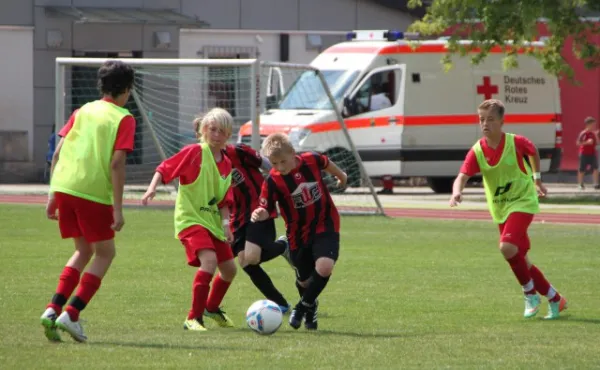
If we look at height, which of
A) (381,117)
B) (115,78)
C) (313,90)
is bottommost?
(381,117)

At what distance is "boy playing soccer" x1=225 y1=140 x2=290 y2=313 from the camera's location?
1056 centimetres

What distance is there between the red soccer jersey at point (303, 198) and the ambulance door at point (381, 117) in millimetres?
18058

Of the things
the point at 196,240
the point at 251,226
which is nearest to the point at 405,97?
the point at 251,226

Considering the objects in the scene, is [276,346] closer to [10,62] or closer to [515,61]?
[515,61]

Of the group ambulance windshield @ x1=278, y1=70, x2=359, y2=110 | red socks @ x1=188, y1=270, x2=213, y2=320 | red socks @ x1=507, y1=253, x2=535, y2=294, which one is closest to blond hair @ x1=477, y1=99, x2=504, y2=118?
red socks @ x1=507, y1=253, x2=535, y2=294

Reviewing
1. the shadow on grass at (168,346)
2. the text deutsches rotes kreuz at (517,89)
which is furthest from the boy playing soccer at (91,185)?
the text deutsches rotes kreuz at (517,89)

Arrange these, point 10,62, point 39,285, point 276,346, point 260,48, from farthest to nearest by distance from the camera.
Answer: point 260,48 → point 10,62 → point 39,285 → point 276,346

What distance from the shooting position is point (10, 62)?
33.6m

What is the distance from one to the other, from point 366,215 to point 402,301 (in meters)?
11.3

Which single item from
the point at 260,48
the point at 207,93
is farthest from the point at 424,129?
the point at 260,48

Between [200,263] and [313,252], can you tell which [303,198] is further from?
[200,263]

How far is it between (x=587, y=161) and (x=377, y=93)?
6.98 metres

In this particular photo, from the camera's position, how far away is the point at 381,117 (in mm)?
28344

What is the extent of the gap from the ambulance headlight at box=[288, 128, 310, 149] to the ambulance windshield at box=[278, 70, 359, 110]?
3.01 ft
